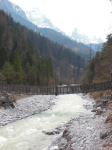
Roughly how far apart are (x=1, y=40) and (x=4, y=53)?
9.68m

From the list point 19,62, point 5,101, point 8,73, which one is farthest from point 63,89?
point 19,62

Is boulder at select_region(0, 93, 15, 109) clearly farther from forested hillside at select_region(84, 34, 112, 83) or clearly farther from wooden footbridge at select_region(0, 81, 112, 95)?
forested hillside at select_region(84, 34, 112, 83)

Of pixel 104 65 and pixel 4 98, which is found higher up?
pixel 104 65

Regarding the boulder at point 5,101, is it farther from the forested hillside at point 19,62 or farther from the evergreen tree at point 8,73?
the evergreen tree at point 8,73

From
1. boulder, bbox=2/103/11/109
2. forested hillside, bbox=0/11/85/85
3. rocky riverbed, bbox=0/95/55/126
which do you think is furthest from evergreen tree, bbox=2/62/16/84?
boulder, bbox=2/103/11/109

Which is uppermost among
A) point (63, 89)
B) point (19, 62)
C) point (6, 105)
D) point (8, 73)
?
point (19, 62)

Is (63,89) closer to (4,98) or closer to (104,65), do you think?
(104,65)

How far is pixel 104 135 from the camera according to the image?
424 centimetres

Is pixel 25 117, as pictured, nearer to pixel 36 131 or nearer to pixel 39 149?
pixel 36 131

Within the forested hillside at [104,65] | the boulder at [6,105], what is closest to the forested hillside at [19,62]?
the boulder at [6,105]

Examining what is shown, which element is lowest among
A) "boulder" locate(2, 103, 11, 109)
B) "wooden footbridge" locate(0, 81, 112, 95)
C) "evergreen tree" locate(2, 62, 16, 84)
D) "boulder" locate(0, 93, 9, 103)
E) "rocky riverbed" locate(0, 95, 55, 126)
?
"rocky riverbed" locate(0, 95, 55, 126)

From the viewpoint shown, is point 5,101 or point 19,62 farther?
point 19,62

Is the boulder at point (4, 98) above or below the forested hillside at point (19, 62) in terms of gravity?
below

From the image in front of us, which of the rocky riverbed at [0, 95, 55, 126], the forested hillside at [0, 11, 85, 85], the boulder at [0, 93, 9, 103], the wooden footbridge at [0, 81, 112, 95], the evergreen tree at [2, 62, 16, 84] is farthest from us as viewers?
the forested hillside at [0, 11, 85, 85]
